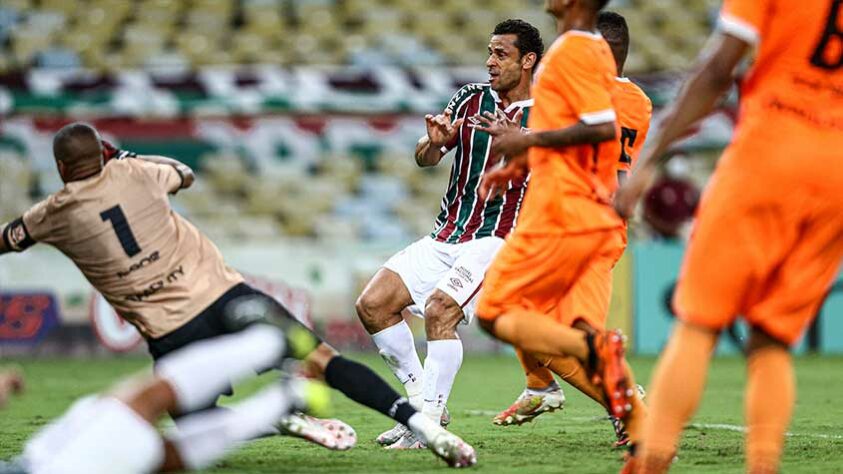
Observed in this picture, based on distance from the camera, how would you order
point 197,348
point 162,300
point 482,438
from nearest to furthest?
point 197,348 < point 162,300 < point 482,438

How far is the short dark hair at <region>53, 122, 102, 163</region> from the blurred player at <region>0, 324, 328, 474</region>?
147cm

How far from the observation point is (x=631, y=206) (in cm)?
478

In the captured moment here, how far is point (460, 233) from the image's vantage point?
778 cm

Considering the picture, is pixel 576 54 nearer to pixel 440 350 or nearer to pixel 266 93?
pixel 440 350

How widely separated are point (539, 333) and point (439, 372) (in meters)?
1.68

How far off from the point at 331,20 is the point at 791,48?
627 inches

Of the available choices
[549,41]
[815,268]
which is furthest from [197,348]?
[549,41]

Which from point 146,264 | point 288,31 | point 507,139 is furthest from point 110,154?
point 288,31

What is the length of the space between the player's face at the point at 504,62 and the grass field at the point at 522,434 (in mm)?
1990

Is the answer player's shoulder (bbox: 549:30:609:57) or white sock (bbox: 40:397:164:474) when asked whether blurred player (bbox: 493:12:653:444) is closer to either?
player's shoulder (bbox: 549:30:609:57)

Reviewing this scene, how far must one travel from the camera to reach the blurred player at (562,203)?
5.68 metres

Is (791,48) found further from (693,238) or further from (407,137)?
(407,137)

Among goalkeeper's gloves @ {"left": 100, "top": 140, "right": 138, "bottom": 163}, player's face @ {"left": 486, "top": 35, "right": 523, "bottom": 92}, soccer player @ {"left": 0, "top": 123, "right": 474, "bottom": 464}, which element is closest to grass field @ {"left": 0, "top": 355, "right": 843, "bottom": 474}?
soccer player @ {"left": 0, "top": 123, "right": 474, "bottom": 464}

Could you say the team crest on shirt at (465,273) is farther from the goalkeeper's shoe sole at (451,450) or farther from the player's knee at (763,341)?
the player's knee at (763,341)
